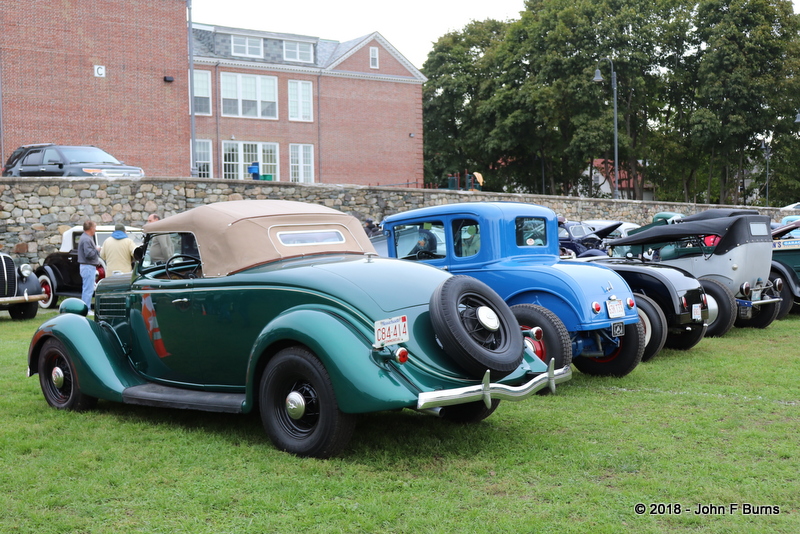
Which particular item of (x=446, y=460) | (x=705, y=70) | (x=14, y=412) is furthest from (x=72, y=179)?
(x=705, y=70)

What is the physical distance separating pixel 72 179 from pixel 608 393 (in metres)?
15.6

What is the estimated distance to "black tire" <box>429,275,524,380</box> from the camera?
480 cm

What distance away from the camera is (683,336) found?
9641 mm

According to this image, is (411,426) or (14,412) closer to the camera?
(411,426)

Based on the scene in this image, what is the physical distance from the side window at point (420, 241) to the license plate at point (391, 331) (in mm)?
3876

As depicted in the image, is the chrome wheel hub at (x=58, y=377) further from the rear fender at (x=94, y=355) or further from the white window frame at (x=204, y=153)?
the white window frame at (x=204, y=153)

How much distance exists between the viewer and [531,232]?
8.62 metres

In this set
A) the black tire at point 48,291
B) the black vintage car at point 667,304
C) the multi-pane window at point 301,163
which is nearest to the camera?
the black vintage car at point 667,304

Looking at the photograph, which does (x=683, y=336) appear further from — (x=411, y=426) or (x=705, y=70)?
(x=705, y=70)

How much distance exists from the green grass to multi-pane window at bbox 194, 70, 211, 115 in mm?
34386

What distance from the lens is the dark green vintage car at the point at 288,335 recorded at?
4.71 metres

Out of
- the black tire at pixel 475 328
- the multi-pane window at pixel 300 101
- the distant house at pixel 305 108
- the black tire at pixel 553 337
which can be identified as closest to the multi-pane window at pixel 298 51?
the distant house at pixel 305 108

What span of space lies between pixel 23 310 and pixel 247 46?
29.6 metres

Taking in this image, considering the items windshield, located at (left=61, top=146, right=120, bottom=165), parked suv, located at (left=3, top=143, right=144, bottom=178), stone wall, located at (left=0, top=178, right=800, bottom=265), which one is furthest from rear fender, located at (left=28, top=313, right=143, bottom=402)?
windshield, located at (left=61, top=146, right=120, bottom=165)
